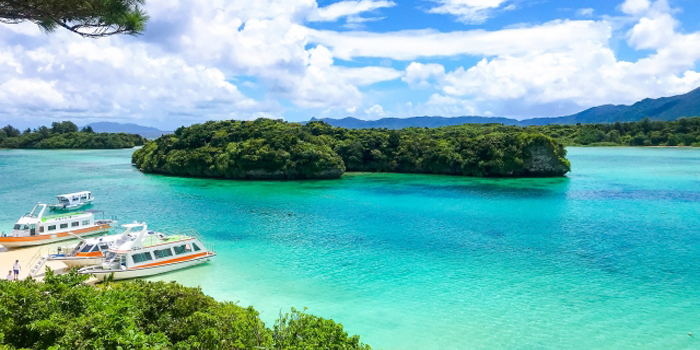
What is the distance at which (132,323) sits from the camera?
27.7ft

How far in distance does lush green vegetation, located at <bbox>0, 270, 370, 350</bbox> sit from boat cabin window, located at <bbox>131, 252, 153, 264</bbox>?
10126 millimetres

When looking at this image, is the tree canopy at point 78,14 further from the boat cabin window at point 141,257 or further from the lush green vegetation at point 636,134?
the lush green vegetation at point 636,134

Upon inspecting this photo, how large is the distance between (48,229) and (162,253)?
1239 centimetres

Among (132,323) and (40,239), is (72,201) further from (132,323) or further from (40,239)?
(132,323)

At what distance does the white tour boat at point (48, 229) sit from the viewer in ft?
88.3

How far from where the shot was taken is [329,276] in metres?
21.7

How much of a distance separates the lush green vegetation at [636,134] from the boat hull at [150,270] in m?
121

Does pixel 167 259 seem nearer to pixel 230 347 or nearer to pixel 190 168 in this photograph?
pixel 230 347

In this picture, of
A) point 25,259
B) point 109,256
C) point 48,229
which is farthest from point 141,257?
point 48,229

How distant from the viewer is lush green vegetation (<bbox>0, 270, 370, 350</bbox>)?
8202mm

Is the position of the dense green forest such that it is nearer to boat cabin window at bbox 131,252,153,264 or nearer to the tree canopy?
boat cabin window at bbox 131,252,153,264

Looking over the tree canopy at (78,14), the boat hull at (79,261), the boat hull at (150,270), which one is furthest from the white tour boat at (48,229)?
the tree canopy at (78,14)

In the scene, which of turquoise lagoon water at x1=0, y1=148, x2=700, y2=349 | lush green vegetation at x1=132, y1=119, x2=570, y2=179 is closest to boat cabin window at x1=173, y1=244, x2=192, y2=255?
turquoise lagoon water at x1=0, y1=148, x2=700, y2=349

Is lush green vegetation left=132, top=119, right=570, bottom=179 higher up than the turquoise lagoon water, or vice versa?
lush green vegetation left=132, top=119, right=570, bottom=179
